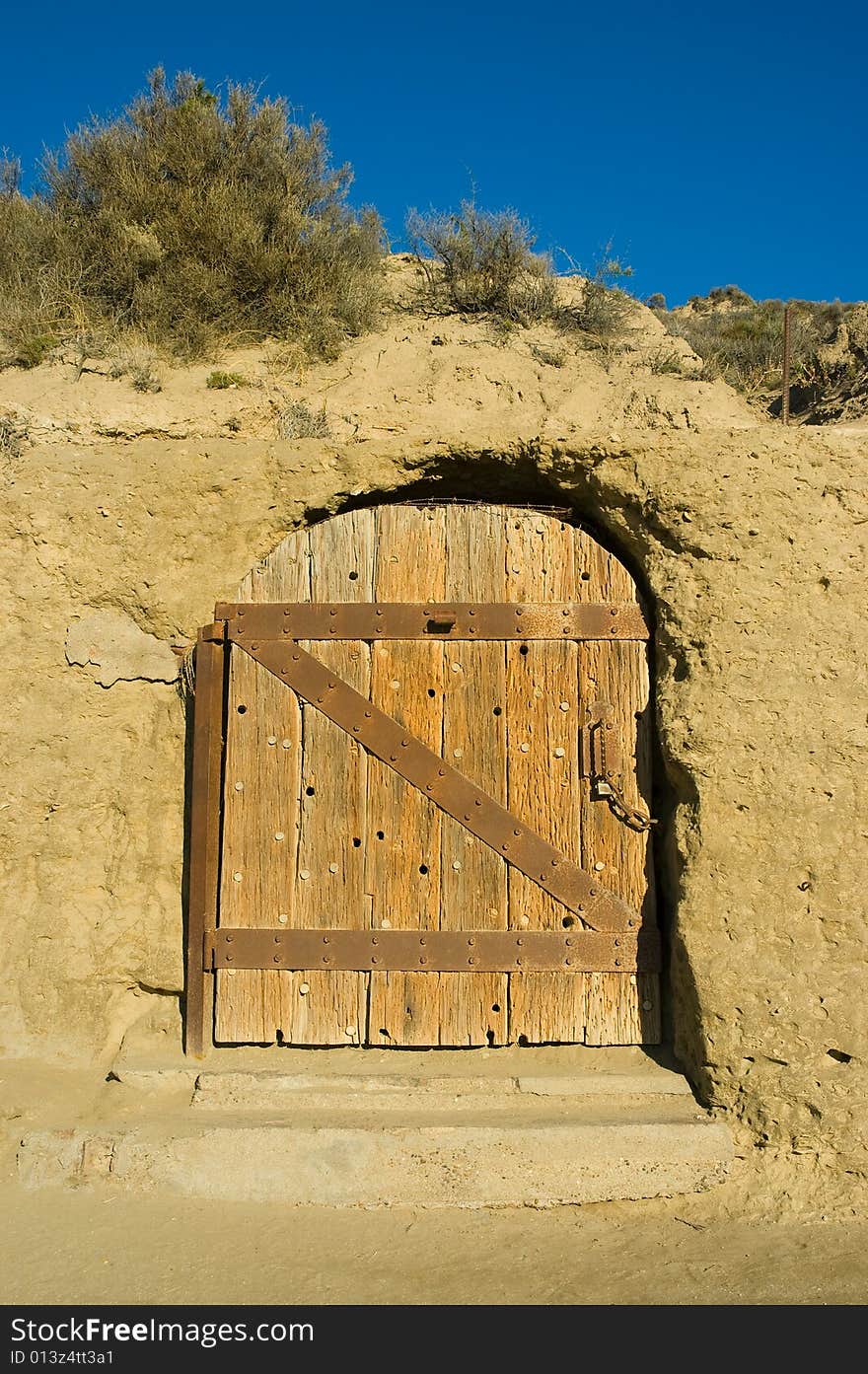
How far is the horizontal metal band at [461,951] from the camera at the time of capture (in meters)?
3.98

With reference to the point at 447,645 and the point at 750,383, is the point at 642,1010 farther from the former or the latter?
the point at 750,383

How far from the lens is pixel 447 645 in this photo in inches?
163

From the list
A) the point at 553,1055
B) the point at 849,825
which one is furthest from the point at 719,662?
the point at 553,1055

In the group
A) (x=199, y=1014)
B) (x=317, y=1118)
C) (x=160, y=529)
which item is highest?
(x=160, y=529)

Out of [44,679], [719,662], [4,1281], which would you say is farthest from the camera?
[44,679]

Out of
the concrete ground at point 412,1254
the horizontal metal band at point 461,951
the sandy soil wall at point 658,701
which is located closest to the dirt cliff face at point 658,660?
the sandy soil wall at point 658,701

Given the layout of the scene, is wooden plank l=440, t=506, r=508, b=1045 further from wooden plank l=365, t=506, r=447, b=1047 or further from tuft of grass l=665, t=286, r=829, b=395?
tuft of grass l=665, t=286, r=829, b=395

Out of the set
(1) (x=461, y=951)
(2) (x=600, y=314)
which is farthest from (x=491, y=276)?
(1) (x=461, y=951)

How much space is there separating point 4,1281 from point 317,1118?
114 centimetres

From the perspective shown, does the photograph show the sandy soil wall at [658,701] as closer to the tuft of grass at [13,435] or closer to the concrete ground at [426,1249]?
the tuft of grass at [13,435]

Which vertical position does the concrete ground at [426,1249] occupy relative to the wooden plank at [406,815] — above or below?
below

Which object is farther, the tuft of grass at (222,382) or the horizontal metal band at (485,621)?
the tuft of grass at (222,382)

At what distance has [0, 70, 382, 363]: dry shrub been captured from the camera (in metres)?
5.15

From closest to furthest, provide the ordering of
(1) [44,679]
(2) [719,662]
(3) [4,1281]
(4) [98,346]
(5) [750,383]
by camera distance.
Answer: (3) [4,1281], (2) [719,662], (1) [44,679], (4) [98,346], (5) [750,383]
